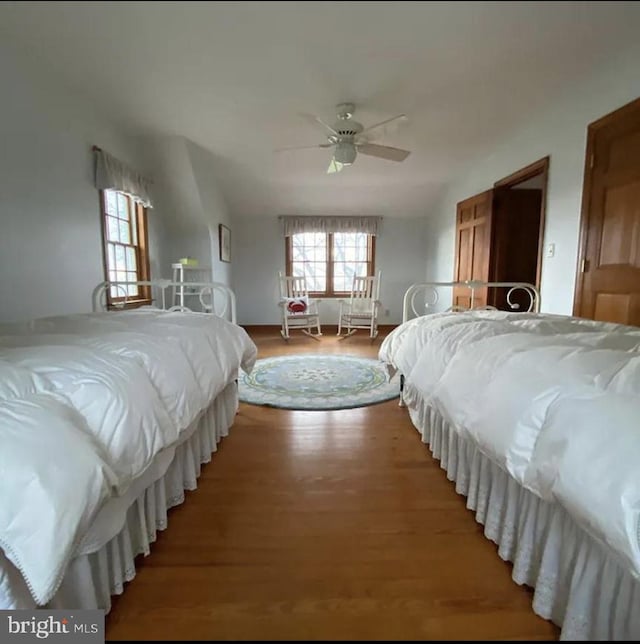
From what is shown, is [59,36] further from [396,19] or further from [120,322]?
[120,322]

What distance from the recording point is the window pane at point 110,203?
127 inches

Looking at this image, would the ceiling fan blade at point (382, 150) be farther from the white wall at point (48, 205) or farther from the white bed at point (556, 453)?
the white bed at point (556, 453)

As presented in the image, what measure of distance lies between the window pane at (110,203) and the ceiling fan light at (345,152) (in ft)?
6.70

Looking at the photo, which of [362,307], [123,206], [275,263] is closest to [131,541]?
[123,206]

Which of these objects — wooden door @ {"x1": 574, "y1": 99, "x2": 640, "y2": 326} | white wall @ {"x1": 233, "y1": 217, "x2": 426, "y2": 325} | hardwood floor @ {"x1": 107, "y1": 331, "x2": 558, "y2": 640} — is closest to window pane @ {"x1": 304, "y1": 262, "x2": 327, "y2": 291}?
white wall @ {"x1": 233, "y1": 217, "x2": 426, "y2": 325}

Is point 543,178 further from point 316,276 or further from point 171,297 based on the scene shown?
point 171,297

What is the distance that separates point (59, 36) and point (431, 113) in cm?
304

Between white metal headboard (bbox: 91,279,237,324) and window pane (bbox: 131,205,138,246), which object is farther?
window pane (bbox: 131,205,138,246)

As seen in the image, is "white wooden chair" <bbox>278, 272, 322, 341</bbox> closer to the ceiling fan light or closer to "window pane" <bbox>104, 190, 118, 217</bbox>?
"window pane" <bbox>104, 190, 118, 217</bbox>

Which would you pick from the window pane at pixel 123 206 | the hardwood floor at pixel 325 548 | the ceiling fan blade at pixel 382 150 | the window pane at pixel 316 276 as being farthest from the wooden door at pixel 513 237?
the window pane at pixel 123 206

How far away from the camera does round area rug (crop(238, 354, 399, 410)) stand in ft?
8.69

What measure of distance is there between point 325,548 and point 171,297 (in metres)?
3.91

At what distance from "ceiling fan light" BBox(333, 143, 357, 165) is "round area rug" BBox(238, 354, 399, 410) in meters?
1.86

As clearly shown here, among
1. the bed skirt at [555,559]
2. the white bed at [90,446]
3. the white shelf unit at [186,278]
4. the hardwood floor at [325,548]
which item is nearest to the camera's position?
the white bed at [90,446]
